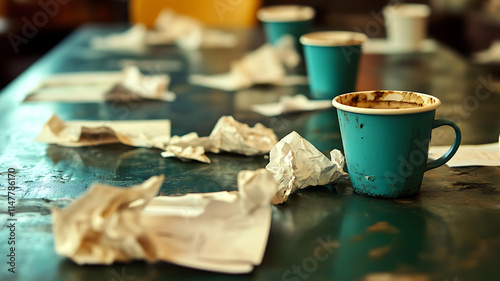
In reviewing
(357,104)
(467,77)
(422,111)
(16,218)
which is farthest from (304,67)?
(16,218)

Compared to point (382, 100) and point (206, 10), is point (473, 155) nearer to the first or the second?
point (382, 100)

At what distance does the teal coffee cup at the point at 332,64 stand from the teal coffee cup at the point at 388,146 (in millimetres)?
498

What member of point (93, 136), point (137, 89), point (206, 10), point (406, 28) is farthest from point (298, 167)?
point (206, 10)

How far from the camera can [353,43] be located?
1.23 metres

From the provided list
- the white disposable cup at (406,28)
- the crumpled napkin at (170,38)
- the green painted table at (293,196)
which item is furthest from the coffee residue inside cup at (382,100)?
the crumpled napkin at (170,38)

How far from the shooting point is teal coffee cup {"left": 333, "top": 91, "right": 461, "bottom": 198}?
0.69 meters

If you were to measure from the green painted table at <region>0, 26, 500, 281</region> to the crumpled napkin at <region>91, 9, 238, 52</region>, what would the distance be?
0.63 metres

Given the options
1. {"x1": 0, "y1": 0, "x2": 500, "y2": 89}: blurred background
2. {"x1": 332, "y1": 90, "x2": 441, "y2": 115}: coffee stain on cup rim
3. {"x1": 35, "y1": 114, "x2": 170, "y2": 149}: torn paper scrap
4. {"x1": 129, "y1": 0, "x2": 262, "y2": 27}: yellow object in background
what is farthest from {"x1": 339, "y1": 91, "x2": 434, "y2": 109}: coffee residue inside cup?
{"x1": 0, "y1": 0, "x2": 500, "y2": 89}: blurred background

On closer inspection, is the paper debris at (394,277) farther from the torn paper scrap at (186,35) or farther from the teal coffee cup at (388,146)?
the torn paper scrap at (186,35)

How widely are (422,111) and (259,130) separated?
349mm

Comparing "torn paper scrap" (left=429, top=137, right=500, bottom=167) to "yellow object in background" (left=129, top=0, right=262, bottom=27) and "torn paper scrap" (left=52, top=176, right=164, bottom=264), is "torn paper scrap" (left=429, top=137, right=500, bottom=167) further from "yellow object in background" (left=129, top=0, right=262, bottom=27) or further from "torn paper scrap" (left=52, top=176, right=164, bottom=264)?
"yellow object in background" (left=129, top=0, right=262, bottom=27)

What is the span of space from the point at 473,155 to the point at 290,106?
0.41 m

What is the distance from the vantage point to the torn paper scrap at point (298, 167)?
74cm

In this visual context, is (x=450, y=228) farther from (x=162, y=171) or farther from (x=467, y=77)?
(x=467, y=77)
